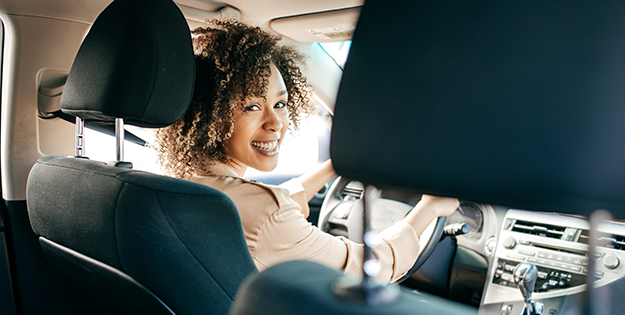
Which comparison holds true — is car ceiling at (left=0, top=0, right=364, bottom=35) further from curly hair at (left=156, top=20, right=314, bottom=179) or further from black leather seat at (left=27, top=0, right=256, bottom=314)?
black leather seat at (left=27, top=0, right=256, bottom=314)

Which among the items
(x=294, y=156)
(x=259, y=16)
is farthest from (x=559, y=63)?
(x=294, y=156)

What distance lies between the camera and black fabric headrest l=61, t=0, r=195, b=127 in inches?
39.4

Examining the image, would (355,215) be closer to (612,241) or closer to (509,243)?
(509,243)

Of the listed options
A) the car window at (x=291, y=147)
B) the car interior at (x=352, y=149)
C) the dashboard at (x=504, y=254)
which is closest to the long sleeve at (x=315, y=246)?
the car interior at (x=352, y=149)

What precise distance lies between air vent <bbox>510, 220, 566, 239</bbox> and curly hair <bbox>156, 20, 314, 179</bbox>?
4.74 feet

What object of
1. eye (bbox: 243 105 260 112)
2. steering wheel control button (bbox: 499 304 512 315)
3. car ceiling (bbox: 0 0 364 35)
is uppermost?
car ceiling (bbox: 0 0 364 35)

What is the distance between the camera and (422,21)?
47cm

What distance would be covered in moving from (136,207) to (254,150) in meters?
0.73

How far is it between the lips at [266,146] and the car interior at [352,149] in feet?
1.44

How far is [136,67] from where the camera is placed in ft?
3.27

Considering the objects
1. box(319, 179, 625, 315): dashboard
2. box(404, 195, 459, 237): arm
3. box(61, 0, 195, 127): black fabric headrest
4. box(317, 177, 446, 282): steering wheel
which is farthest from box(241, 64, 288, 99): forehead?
box(317, 177, 446, 282): steering wheel

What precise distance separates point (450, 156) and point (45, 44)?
6.40 feet

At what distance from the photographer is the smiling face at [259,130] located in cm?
144

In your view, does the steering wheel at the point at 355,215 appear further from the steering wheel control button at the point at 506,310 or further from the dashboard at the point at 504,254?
the steering wheel control button at the point at 506,310
